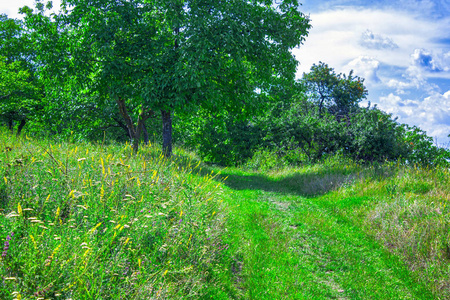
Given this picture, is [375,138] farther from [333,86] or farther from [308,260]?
[333,86]

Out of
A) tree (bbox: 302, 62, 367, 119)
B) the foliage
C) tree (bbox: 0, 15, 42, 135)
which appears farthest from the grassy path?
tree (bbox: 302, 62, 367, 119)

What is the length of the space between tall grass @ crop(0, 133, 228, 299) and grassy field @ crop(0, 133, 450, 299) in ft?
0.07

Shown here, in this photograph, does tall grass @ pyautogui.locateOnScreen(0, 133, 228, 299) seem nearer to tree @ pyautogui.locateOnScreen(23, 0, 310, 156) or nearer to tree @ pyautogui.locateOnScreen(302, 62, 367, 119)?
tree @ pyautogui.locateOnScreen(23, 0, 310, 156)

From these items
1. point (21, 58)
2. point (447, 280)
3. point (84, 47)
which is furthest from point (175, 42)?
point (21, 58)

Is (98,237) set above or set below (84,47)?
below

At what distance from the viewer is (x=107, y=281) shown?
3.43 m

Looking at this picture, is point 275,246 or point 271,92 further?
point 271,92

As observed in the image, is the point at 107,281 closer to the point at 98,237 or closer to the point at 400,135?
the point at 98,237

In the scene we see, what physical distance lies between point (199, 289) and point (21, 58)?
36.8m

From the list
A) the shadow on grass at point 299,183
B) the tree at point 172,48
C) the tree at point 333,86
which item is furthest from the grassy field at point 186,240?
the tree at point 333,86

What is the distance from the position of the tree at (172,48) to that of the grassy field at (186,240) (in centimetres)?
683

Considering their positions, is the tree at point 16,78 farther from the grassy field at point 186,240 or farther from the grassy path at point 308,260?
the grassy path at point 308,260

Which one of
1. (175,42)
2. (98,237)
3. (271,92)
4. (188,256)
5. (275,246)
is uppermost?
(175,42)

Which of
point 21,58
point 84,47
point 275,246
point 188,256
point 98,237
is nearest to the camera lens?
point 98,237
